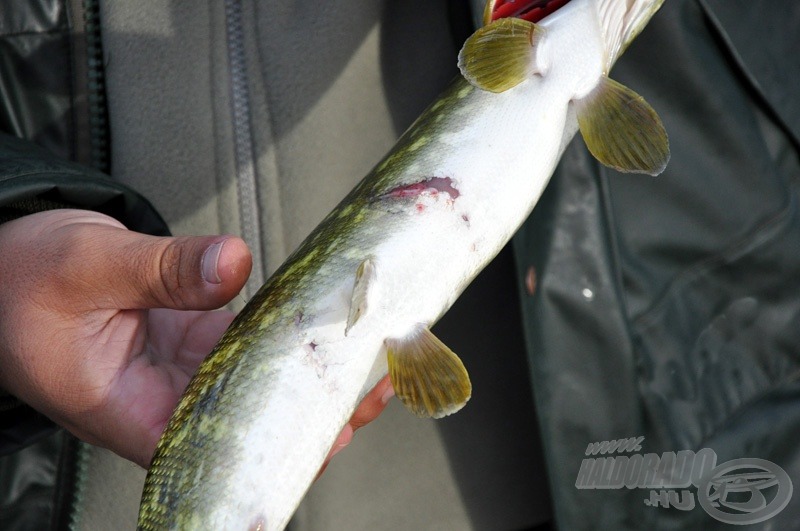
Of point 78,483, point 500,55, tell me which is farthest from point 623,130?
point 78,483

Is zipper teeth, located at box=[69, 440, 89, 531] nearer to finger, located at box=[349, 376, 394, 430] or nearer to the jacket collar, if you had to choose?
finger, located at box=[349, 376, 394, 430]

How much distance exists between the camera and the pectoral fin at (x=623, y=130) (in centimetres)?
85

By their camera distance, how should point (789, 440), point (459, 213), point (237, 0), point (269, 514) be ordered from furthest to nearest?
point (237, 0), point (789, 440), point (459, 213), point (269, 514)

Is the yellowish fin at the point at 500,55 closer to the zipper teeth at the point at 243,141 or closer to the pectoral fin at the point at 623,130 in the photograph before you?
the pectoral fin at the point at 623,130

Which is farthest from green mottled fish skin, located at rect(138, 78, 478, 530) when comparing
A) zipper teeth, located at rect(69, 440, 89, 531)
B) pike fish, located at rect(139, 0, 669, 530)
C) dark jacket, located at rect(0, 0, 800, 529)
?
zipper teeth, located at rect(69, 440, 89, 531)

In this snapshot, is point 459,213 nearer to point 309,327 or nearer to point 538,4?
point 309,327

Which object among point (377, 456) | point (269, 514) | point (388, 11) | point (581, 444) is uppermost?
point (388, 11)

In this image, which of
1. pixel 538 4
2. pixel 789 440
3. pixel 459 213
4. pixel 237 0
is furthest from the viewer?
pixel 237 0

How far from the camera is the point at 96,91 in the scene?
127 cm

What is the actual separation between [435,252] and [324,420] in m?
0.23

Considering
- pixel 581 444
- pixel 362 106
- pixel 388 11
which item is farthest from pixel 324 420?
pixel 388 11

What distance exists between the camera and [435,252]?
0.77 m

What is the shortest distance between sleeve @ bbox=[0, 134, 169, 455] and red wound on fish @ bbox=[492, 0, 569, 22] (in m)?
0.68

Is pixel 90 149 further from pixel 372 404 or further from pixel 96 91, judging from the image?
pixel 372 404
